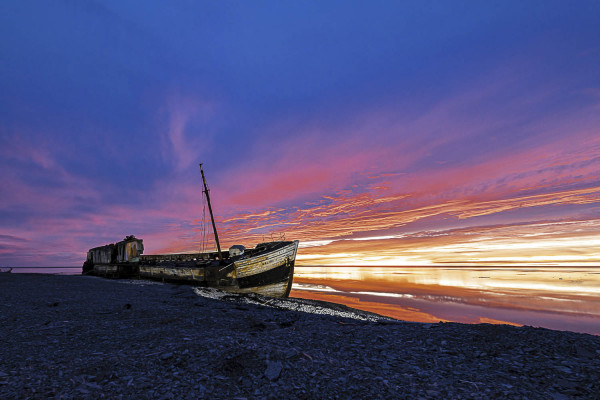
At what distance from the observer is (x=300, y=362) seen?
16.4 ft

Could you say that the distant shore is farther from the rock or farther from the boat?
the boat

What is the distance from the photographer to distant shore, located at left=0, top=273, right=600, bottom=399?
4.12 metres

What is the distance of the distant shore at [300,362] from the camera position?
412 centimetres

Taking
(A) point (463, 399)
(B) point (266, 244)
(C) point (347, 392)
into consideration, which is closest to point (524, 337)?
(A) point (463, 399)

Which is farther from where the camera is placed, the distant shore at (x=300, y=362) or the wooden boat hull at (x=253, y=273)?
the wooden boat hull at (x=253, y=273)

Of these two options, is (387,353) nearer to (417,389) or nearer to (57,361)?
(417,389)

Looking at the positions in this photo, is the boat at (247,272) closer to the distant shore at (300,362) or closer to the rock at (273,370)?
the distant shore at (300,362)

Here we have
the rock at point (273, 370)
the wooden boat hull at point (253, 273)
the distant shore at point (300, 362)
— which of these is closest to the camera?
the distant shore at point (300, 362)

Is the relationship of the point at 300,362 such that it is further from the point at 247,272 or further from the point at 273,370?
the point at 247,272

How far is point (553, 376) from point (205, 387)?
5.92 meters

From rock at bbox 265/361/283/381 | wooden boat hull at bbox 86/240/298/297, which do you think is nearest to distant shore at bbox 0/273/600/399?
rock at bbox 265/361/283/381

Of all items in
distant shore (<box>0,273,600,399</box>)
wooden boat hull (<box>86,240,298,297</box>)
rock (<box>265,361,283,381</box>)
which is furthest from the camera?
wooden boat hull (<box>86,240,298,297</box>)

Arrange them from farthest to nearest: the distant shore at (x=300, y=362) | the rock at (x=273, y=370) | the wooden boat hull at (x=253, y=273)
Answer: the wooden boat hull at (x=253, y=273)
the rock at (x=273, y=370)
the distant shore at (x=300, y=362)

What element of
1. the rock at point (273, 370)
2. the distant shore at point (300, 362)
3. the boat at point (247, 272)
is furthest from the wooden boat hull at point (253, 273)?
the rock at point (273, 370)
